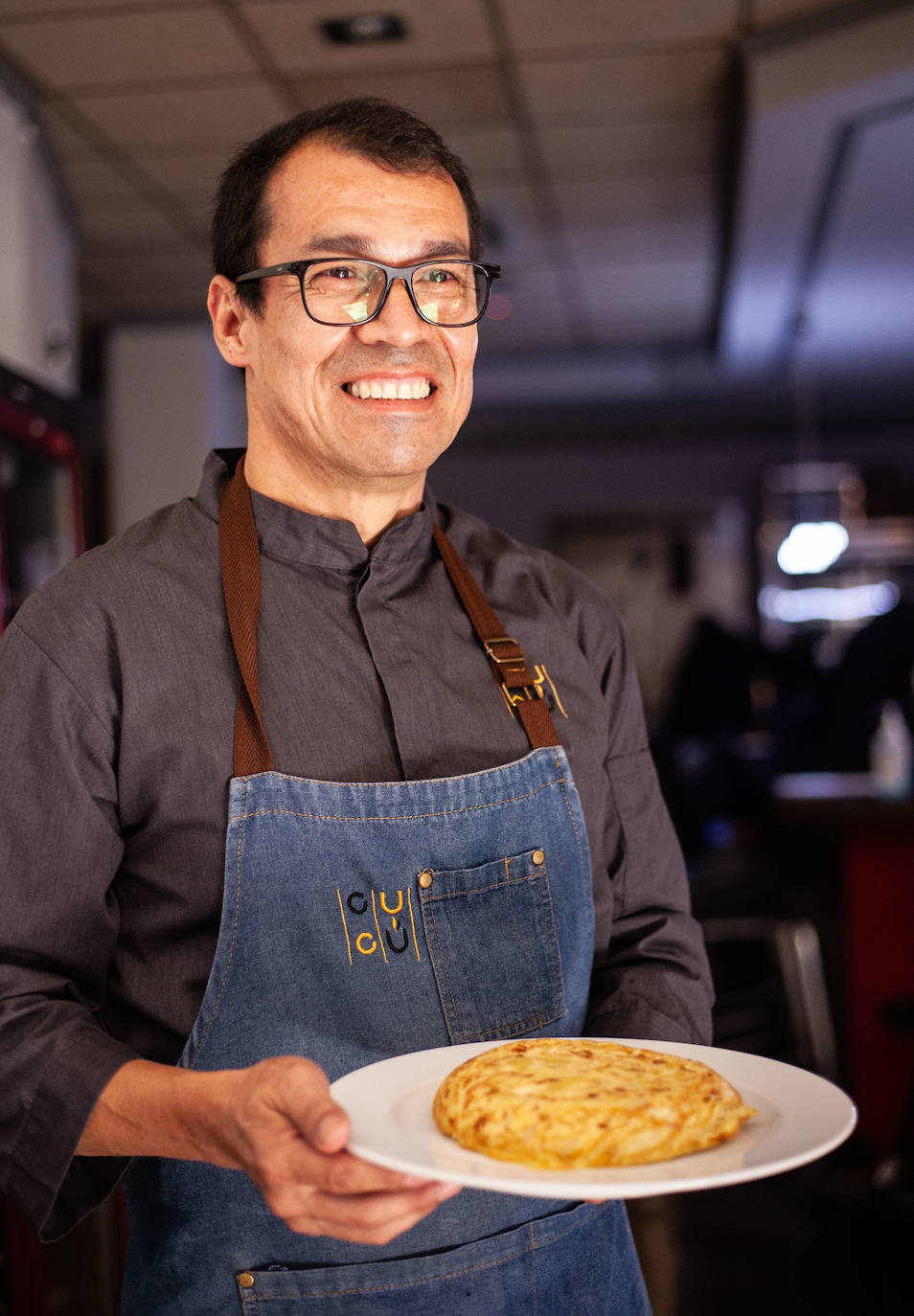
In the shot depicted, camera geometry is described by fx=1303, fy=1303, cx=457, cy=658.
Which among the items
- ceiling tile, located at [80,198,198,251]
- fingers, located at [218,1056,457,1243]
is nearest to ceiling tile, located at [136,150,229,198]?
ceiling tile, located at [80,198,198,251]

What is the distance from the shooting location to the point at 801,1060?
13.8ft

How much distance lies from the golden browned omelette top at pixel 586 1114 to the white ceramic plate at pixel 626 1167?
14 mm

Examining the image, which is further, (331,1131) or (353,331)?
(353,331)

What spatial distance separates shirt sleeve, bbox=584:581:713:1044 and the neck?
31 centimetres

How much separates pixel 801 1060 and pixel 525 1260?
3282mm

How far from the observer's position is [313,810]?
1.13 m

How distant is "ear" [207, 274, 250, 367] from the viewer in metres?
1.32

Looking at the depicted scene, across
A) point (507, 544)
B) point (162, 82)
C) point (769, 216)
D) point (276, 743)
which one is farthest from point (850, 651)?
point (276, 743)

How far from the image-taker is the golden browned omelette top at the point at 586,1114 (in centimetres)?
93

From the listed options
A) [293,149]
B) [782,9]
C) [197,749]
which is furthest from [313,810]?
[782,9]

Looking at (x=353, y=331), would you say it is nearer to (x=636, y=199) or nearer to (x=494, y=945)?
(x=494, y=945)

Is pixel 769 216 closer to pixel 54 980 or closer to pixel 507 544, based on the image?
pixel 507 544

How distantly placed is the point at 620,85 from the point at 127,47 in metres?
1.45

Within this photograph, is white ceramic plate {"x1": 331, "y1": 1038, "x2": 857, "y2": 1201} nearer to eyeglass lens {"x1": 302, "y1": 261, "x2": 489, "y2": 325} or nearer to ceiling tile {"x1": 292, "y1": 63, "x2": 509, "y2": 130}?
eyeglass lens {"x1": 302, "y1": 261, "x2": 489, "y2": 325}
